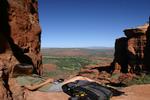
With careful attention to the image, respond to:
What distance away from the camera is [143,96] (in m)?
17.8

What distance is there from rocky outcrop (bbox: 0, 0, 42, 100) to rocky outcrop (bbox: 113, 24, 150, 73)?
28530 millimetres

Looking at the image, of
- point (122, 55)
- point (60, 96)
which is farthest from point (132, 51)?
point (60, 96)

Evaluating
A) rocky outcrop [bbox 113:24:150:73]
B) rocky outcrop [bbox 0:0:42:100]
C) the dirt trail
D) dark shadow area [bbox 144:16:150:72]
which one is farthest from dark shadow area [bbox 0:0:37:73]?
rocky outcrop [bbox 113:24:150:73]

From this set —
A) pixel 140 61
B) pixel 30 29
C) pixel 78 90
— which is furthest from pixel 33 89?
pixel 140 61

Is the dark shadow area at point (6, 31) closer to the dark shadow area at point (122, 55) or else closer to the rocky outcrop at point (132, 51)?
the rocky outcrop at point (132, 51)

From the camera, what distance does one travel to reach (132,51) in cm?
5175

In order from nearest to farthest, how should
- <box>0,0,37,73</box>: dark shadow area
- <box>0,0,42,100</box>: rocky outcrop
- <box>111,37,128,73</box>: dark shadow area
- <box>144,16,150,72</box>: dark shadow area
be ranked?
<box>0,0,42,100</box>: rocky outcrop, <box>0,0,37,73</box>: dark shadow area, <box>144,16,150,72</box>: dark shadow area, <box>111,37,128,73</box>: dark shadow area

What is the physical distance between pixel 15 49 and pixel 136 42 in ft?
114

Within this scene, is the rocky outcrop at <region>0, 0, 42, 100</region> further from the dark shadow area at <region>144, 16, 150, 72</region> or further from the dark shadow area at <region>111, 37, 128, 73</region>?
the dark shadow area at <region>111, 37, 128, 73</region>

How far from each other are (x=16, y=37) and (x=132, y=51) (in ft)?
115

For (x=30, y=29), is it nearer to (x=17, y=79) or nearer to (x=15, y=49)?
(x=15, y=49)

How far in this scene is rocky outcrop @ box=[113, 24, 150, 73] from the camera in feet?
Answer: 162

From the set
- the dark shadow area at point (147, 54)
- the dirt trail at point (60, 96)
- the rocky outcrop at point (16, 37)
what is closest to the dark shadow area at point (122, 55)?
the dark shadow area at point (147, 54)

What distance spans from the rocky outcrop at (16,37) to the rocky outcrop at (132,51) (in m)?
28.5
